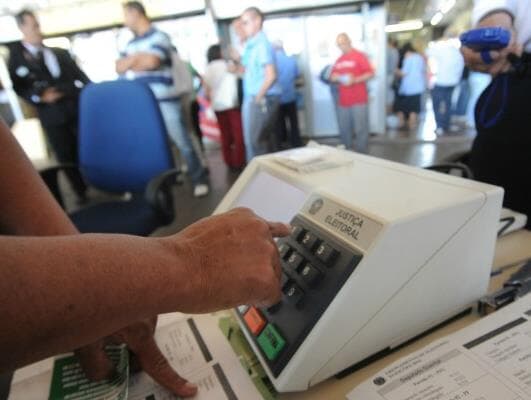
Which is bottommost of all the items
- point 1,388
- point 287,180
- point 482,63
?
point 1,388

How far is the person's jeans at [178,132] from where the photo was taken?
2525 millimetres

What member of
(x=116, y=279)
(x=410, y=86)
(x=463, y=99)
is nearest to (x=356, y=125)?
(x=410, y=86)

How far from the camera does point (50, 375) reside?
0.45 meters

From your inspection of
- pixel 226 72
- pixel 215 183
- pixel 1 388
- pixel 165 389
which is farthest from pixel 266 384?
pixel 226 72

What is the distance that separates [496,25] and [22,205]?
38.2 inches

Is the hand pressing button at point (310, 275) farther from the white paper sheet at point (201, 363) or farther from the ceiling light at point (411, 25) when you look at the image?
the ceiling light at point (411, 25)

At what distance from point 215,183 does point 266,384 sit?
3024mm

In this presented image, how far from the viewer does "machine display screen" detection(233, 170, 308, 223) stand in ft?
1.84

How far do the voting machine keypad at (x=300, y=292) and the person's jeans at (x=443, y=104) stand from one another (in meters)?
4.64

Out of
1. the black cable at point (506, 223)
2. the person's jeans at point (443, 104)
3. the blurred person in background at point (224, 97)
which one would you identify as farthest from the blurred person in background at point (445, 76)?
the black cable at point (506, 223)

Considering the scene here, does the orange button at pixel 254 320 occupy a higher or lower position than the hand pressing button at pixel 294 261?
lower

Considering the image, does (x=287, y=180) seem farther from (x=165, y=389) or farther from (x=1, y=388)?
(x=1, y=388)

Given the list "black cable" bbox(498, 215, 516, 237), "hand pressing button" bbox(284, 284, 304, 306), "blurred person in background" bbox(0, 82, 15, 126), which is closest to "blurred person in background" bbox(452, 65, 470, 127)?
"black cable" bbox(498, 215, 516, 237)

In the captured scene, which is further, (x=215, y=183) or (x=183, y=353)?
(x=215, y=183)
